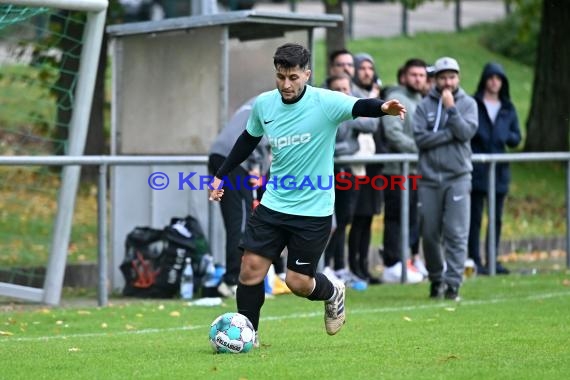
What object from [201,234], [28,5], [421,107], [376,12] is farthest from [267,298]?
[376,12]

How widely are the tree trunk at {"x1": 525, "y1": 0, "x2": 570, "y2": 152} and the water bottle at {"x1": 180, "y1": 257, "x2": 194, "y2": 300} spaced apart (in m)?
12.0

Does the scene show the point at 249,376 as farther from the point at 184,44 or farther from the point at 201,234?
the point at 184,44

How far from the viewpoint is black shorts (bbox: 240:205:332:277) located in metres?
9.36

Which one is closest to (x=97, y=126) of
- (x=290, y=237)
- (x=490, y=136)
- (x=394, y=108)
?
(x=490, y=136)

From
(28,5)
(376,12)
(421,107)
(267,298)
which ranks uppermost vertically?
(376,12)

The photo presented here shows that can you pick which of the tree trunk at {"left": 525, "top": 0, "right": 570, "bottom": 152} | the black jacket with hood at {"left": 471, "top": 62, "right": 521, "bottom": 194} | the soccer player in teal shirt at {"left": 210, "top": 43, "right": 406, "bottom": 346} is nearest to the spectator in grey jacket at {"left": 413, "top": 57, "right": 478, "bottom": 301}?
the black jacket with hood at {"left": 471, "top": 62, "right": 521, "bottom": 194}

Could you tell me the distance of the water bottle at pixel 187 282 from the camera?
1392 cm

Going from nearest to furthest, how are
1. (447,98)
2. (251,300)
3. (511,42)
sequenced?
(251,300) → (447,98) → (511,42)

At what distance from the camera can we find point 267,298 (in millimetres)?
13789

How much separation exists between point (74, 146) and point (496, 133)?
4.92 metres

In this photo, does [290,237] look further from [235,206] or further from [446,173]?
[235,206]

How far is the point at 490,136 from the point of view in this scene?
16.0 meters

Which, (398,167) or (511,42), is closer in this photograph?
(398,167)

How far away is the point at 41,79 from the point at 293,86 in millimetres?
8913
